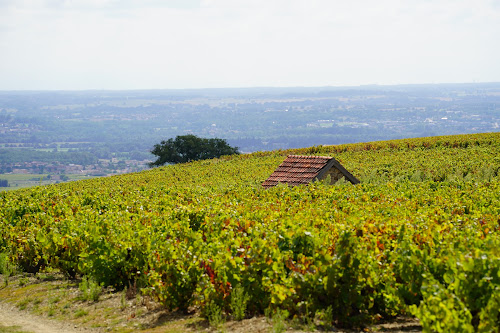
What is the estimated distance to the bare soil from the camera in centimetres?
614

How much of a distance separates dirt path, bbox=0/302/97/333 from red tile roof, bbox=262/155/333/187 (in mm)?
12884

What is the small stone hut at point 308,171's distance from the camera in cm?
1998

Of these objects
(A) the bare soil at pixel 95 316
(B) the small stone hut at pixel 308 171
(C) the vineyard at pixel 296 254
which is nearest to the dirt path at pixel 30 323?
(A) the bare soil at pixel 95 316

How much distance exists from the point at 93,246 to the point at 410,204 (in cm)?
666

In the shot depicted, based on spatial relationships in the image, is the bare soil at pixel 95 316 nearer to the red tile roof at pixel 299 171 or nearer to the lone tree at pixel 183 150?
the red tile roof at pixel 299 171

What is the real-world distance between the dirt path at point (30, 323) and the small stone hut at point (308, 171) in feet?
42.0

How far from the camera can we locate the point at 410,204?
11406mm

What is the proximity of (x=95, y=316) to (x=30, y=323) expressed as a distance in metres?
0.94

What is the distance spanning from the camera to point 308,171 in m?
20.3

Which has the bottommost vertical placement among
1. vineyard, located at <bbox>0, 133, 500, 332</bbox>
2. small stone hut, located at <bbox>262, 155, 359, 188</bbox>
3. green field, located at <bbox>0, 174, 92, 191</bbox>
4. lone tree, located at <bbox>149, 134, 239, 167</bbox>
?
green field, located at <bbox>0, 174, 92, 191</bbox>

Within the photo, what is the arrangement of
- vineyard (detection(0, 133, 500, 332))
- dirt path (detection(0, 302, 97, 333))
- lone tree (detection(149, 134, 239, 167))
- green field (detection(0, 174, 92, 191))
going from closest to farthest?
vineyard (detection(0, 133, 500, 332)) < dirt path (detection(0, 302, 97, 333)) < lone tree (detection(149, 134, 239, 167)) < green field (detection(0, 174, 92, 191))

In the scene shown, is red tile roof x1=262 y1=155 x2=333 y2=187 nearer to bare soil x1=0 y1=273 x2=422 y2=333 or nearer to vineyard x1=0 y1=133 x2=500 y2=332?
vineyard x1=0 y1=133 x2=500 y2=332

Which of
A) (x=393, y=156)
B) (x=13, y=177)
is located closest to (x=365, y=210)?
(x=393, y=156)

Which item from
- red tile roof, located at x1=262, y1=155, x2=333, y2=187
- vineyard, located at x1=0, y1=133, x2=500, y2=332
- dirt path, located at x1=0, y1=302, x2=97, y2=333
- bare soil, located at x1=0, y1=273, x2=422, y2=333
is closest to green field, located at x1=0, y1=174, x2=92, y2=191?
red tile roof, located at x1=262, y1=155, x2=333, y2=187
